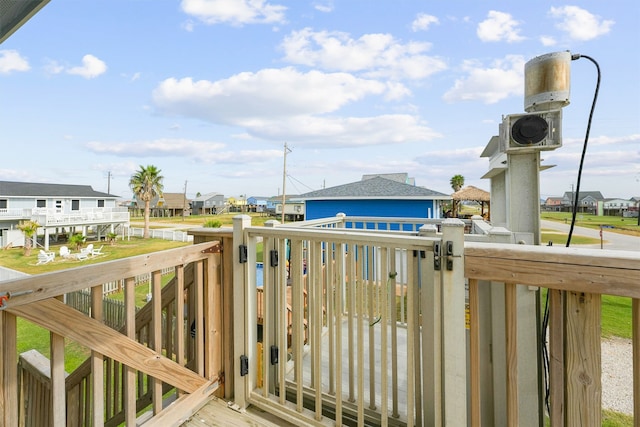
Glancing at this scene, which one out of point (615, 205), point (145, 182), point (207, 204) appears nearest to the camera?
point (145, 182)

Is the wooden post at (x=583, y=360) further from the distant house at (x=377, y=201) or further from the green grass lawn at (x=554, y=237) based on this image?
the distant house at (x=377, y=201)

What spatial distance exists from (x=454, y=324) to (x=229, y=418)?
144cm

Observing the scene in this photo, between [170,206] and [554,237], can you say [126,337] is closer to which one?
[554,237]

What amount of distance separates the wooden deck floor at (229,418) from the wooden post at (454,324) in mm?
957

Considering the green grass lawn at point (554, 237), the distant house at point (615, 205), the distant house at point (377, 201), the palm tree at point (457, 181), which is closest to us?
the green grass lawn at point (554, 237)

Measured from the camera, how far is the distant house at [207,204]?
167 feet

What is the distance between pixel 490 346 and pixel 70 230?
26.7 meters

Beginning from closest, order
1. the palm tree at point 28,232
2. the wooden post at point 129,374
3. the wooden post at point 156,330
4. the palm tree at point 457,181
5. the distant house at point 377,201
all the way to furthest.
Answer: the wooden post at point 129,374, the wooden post at point 156,330, the distant house at point 377,201, the palm tree at point 28,232, the palm tree at point 457,181

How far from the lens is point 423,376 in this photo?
1.38m

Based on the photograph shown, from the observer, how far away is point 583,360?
961mm

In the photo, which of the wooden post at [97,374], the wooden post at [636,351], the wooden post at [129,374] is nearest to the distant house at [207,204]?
the wooden post at [129,374]

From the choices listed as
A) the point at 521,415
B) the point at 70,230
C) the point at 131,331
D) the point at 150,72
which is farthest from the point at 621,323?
the point at 70,230

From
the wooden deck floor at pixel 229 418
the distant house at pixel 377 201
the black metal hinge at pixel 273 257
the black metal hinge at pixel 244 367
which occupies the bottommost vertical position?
the wooden deck floor at pixel 229 418

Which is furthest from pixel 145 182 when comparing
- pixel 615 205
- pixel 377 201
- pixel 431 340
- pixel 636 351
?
pixel 615 205
